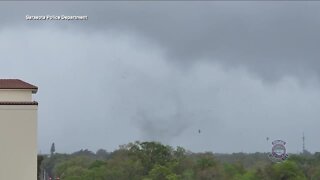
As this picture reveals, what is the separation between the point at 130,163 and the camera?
56.8 m

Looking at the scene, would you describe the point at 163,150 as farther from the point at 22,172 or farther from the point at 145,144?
the point at 22,172

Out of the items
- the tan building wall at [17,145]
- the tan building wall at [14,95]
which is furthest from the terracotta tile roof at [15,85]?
the tan building wall at [17,145]

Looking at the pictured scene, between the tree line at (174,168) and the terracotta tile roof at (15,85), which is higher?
the terracotta tile roof at (15,85)

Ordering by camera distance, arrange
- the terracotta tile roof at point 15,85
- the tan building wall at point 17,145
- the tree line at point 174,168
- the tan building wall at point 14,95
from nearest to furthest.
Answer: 1. the tan building wall at point 17,145
2. the tan building wall at point 14,95
3. the terracotta tile roof at point 15,85
4. the tree line at point 174,168

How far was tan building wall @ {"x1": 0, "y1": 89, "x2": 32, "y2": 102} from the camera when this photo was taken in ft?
80.4

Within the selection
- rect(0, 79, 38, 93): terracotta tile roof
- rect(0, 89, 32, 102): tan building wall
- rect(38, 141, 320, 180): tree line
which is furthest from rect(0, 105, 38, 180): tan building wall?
rect(38, 141, 320, 180): tree line

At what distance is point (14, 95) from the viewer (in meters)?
24.6

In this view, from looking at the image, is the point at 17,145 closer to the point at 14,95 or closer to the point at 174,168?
the point at 14,95

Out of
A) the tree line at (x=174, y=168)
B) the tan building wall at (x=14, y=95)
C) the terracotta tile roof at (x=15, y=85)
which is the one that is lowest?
the tree line at (x=174, y=168)

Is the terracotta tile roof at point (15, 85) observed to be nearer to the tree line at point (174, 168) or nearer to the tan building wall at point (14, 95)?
the tan building wall at point (14, 95)

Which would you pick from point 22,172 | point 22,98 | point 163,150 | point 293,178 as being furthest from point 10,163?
point 163,150

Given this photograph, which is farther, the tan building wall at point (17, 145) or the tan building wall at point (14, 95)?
the tan building wall at point (14, 95)

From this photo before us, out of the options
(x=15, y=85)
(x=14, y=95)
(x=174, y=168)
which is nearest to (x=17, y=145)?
(x=14, y=95)

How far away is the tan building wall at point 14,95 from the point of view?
24.5 meters
